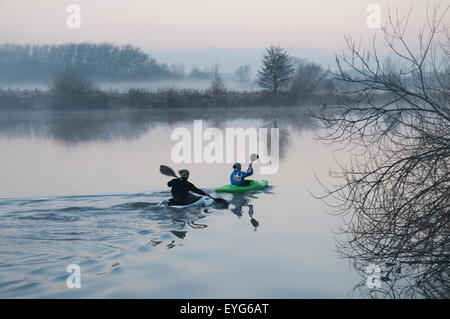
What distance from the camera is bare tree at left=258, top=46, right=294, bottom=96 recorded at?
167 feet

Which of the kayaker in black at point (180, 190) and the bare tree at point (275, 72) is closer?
the kayaker in black at point (180, 190)

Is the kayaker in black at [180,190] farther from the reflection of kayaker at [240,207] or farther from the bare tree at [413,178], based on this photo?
the bare tree at [413,178]

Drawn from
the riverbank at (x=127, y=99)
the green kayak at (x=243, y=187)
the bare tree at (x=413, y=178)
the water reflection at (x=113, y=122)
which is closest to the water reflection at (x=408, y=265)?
the bare tree at (x=413, y=178)

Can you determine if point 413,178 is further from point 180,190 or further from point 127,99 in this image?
point 127,99

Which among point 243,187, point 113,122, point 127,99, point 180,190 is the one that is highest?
point 127,99

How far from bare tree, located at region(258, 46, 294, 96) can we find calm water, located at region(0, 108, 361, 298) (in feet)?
106

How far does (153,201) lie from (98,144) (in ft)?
41.7

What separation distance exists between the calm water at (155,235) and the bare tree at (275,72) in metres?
32.3

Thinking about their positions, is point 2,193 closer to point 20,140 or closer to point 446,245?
point 446,245

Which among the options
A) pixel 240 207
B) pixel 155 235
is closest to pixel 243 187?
pixel 240 207

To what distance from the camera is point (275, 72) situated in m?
51.2

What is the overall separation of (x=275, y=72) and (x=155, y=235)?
141 ft

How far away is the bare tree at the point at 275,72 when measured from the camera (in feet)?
167
